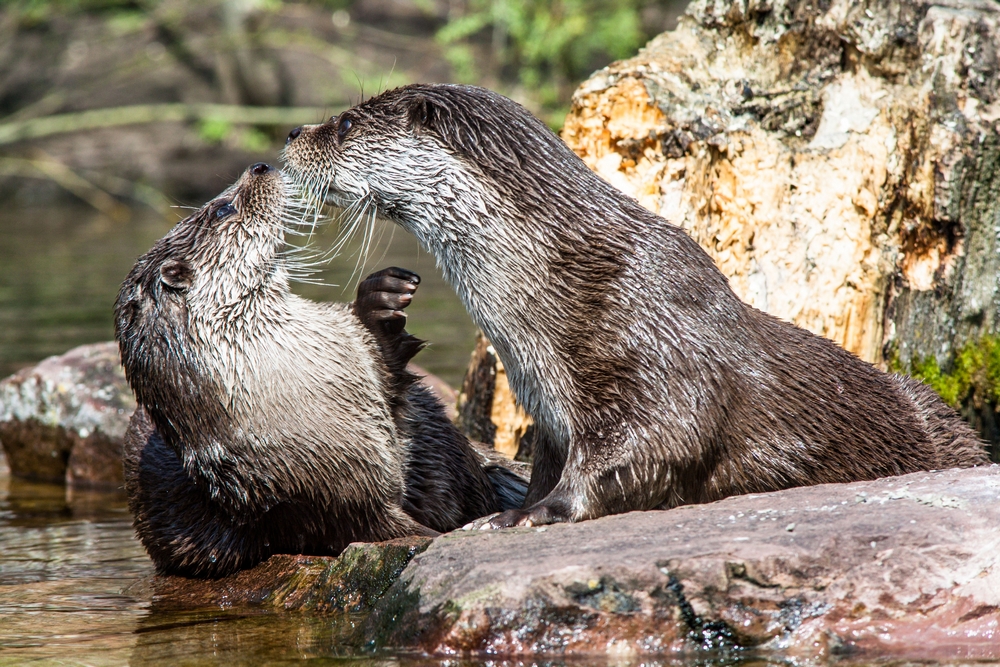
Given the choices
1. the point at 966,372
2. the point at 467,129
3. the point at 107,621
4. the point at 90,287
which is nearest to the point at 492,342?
the point at 467,129

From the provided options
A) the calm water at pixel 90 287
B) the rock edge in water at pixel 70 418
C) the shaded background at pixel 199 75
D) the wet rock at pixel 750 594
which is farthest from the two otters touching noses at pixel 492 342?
the shaded background at pixel 199 75

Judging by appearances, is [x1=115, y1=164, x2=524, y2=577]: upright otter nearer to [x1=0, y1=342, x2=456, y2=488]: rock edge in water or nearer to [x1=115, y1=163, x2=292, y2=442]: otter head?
[x1=115, y1=163, x2=292, y2=442]: otter head

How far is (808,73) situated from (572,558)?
2698 millimetres

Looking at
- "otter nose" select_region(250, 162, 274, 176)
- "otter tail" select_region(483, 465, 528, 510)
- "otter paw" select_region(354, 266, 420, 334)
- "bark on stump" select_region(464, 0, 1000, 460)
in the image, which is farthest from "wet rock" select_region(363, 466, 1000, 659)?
"bark on stump" select_region(464, 0, 1000, 460)

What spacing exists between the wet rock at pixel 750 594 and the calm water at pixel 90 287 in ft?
9.00

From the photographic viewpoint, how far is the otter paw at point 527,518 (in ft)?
10.3

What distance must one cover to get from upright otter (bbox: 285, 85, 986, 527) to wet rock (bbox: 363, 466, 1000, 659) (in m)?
0.41


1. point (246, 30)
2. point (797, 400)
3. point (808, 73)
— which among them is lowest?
point (797, 400)

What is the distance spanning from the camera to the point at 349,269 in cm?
1148

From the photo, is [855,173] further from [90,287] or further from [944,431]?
[90,287]

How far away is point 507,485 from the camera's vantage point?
163 inches

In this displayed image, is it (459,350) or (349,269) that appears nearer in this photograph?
(459,350)

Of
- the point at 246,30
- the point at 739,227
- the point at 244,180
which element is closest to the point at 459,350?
the point at 739,227

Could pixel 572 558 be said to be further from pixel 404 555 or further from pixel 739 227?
pixel 739 227
